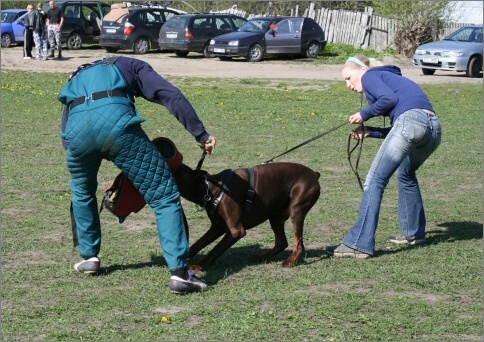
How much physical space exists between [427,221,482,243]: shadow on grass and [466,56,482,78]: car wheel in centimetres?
1739

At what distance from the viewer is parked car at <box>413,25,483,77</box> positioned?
82.5 ft

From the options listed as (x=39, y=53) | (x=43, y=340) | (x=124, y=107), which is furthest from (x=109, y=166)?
(x=39, y=53)

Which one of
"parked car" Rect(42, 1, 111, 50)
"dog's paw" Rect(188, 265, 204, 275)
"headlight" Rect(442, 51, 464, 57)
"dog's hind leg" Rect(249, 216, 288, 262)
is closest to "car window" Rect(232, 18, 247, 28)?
"parked car" Rect(42, 1, 111, 50)

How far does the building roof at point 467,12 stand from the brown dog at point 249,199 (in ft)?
96.9

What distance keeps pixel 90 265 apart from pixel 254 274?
119 centimetres

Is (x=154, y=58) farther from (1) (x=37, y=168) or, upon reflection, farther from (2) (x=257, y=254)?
(2) (x=257, y=254)

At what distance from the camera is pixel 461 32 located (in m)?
27.0

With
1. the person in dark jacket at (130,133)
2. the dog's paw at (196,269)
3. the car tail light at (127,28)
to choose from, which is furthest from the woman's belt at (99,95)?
the car tail light at (127,28)

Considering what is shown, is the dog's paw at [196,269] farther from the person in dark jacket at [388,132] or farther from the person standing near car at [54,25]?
the person standing near car at [54,25]

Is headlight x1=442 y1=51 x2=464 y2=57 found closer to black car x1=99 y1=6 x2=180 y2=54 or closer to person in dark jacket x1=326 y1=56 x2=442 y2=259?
black car x1=99 y1=6 x2=180 y2=54

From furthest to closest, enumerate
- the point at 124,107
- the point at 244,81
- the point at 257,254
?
1. the point at 244,81
2. the point at 257,254
3. the point at 124,107

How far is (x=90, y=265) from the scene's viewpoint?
21.9ft

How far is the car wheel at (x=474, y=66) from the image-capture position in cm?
2530

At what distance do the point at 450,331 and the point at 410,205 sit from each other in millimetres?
2716
